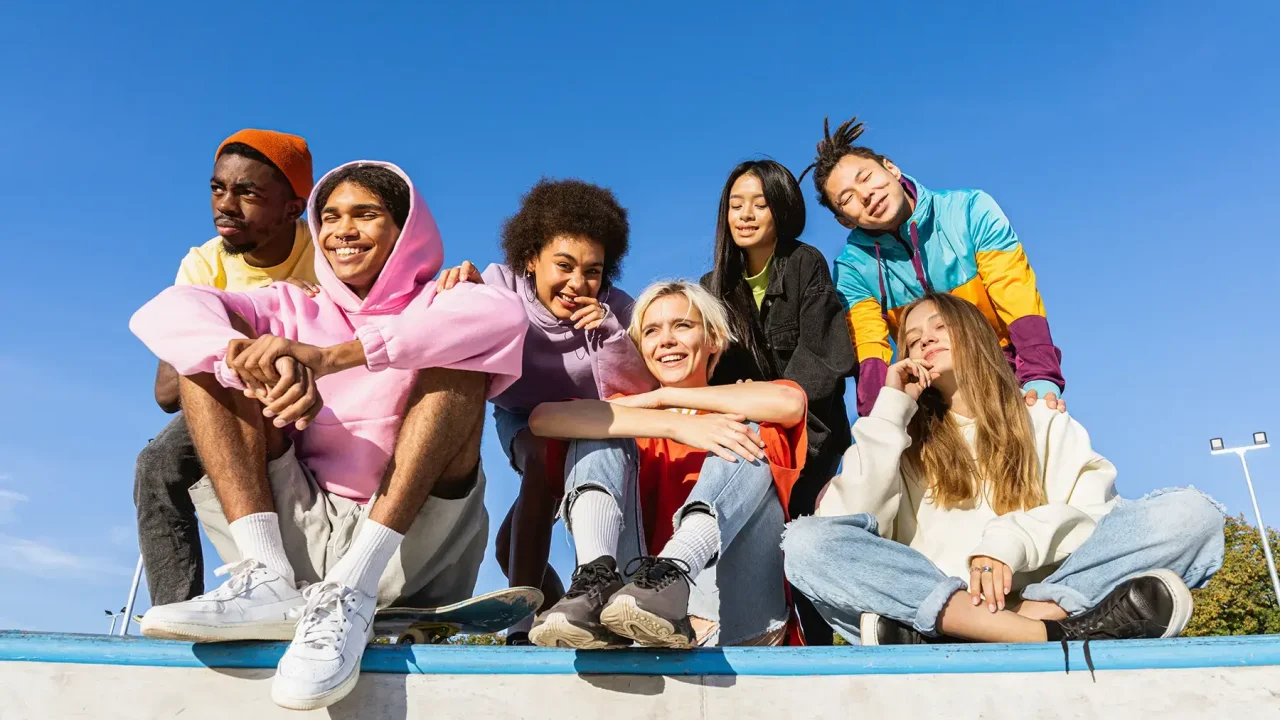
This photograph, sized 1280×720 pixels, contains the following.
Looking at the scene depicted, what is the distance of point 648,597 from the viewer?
2.62 meters

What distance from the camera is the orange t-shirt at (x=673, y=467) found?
3764mm

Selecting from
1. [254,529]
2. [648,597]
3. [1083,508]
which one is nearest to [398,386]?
[254,529]

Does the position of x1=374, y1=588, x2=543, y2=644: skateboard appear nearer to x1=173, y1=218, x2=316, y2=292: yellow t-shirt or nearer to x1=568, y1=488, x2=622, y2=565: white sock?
x1=568, y1=488, x2=622, y2=565: white sock

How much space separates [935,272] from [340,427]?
3.22 metres

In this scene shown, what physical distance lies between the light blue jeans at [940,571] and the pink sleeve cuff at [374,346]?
1628 millimetres

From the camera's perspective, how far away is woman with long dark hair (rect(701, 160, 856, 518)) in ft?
14.9

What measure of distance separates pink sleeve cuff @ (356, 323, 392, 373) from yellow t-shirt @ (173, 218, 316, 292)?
1.51 meters

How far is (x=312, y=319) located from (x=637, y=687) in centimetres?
202

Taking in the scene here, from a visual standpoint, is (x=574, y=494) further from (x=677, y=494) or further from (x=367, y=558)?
(x=367, y=558)

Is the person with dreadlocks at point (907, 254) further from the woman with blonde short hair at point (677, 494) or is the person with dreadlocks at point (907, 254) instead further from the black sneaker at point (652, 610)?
the black sneaker at point (652, 610)

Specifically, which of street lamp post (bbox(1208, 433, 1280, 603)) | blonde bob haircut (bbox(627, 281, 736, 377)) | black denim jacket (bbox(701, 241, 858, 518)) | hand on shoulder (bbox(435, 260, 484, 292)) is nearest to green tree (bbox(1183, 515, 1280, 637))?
street lamp post (bbox(1208, 433, 1280, 603))

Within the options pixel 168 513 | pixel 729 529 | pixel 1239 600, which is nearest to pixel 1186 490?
pixel 729 529

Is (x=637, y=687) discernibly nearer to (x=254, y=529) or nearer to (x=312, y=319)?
(x=254, y=529)

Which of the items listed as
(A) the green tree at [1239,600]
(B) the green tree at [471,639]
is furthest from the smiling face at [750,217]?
(A) the green tree at [1239,600]
